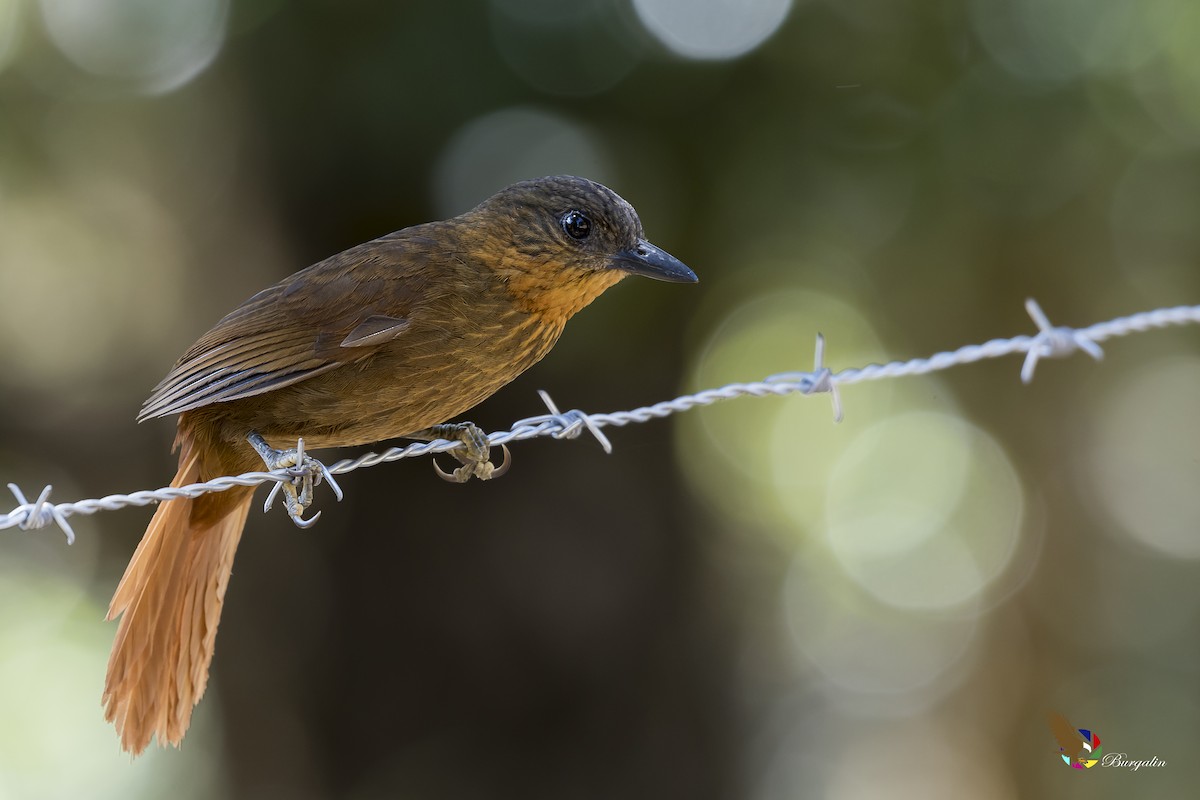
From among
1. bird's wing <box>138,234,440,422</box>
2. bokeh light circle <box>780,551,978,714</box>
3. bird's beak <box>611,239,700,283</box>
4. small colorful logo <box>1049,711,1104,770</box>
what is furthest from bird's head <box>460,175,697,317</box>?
bokeh light circle <box>780,551,978,714</box>

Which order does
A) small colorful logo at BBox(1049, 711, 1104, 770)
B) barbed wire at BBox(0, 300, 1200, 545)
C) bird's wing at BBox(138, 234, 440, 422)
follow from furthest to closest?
1. small colorful logo at BBox(1049, 711, 1104, 770)
2. bird's wing at BBox(138, 234, 440, 422)
3. barbed wire at BBox(0, 300, 1200, 545)

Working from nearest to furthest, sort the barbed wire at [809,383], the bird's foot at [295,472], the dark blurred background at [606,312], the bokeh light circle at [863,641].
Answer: the barbed wire at [809,383] → the bird's foot at [295,472] → the dark blurred background at [606,312] → the bokeh light circle at [863,641]

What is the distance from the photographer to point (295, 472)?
111 inches

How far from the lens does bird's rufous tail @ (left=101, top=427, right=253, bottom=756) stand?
3164mm

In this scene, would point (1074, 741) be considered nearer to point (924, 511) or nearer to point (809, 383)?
point (924, 511)

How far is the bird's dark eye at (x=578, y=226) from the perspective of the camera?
3438mm

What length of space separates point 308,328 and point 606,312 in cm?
254

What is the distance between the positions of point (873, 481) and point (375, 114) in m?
6.42

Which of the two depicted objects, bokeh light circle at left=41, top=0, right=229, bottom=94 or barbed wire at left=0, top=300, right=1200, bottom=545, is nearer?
barbed wire at left=0, top=300, right=1200, bottom=545

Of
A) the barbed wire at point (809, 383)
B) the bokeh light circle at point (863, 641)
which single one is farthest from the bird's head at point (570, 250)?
the bokeh light circle at point (863, 641)

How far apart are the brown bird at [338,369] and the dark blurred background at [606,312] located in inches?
76.7

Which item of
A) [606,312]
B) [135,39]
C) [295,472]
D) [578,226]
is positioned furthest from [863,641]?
[295,472]

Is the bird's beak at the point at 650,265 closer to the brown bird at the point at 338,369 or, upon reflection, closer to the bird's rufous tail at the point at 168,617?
the brown bird at the point at 338,369

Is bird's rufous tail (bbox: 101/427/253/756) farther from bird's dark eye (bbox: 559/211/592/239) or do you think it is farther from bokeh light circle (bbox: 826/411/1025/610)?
bokeh light circle (bbox: 826/411/1025/610)
